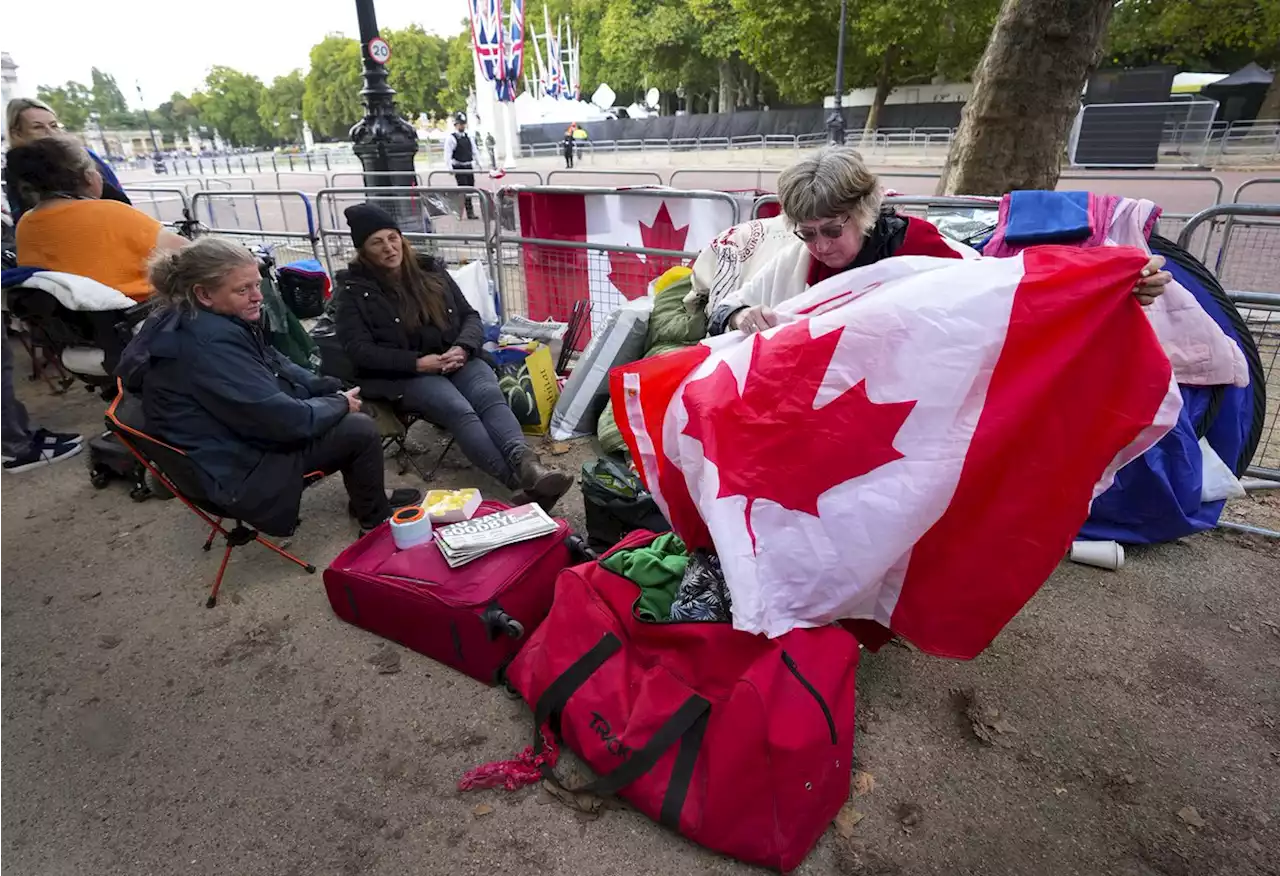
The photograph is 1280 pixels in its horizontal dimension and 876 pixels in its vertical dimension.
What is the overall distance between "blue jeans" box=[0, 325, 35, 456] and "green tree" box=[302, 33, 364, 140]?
68217 mm

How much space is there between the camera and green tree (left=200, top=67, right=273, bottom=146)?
93000 mm

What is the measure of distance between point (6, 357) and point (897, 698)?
511 cm

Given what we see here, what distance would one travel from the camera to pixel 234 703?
2.50 m

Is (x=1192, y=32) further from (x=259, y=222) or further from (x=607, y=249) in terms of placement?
(x=259, y=222)

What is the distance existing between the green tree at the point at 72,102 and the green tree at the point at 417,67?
4608 cm

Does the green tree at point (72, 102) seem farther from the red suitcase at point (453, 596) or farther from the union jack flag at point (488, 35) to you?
the red suitcase at point (453, 596)

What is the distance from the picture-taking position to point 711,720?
189cm

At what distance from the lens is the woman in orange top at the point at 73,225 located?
4000 mm

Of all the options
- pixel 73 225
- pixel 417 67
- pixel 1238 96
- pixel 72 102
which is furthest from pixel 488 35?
pixel 72 102

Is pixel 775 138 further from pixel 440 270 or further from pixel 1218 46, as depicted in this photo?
pixel 440 270

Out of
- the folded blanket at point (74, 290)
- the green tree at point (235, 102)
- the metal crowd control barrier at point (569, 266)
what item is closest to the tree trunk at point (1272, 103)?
the metal crowd control barrier at point (569, 266)

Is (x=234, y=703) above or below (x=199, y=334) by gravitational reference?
below

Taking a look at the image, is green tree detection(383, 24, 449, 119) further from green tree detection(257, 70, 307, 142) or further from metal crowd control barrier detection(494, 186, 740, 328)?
metal crowd control barrier detection(494, 186, 740, 328)

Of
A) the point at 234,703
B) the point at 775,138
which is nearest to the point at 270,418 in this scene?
the point at 234,703
